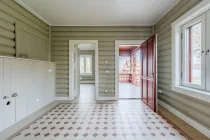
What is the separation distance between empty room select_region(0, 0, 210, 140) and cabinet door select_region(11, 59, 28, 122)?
19mm

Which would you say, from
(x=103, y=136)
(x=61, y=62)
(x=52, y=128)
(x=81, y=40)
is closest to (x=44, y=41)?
(x=61, y=62)

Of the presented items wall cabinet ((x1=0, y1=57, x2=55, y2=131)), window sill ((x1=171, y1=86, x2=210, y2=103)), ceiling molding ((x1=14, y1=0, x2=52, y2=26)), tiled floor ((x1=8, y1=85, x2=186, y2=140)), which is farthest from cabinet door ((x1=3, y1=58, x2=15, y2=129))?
window sill ((x1=171, y1=86, x2=210, y2=103))

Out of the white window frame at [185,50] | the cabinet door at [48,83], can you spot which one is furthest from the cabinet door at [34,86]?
the white window frame at [185,50]

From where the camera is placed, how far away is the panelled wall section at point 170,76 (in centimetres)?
252

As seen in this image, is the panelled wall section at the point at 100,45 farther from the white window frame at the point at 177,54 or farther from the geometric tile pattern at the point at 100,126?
the white window frame at the point at 177,54

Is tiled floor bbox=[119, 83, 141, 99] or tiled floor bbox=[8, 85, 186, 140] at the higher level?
tiled floor bbox=[119, 83, 141, 99]

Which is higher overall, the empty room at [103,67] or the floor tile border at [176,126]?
the empty room at [103,67]

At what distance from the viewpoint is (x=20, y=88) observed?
274cm

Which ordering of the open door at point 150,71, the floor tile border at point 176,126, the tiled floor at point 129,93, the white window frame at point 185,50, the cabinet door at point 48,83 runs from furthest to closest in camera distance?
1. the tiled floor at point 129,93
2. the cabinet door at point 48,83
3. the open door at point 150,71
4. the white window frame at point 185,50
5. the floor tile border at point 176,126

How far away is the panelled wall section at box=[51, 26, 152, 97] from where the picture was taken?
16.3 feet

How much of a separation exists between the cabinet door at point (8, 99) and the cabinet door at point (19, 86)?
0.08 metres

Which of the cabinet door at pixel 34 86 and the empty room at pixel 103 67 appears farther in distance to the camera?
the cabinet door at pixel 34 86

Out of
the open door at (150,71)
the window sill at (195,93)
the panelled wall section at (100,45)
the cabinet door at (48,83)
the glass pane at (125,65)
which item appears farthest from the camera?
the glass pane at (125,65)

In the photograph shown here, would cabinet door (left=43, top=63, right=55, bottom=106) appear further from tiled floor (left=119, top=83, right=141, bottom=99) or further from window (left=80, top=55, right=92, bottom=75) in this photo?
window (left=80, top=55, right=92, bottom=75)
